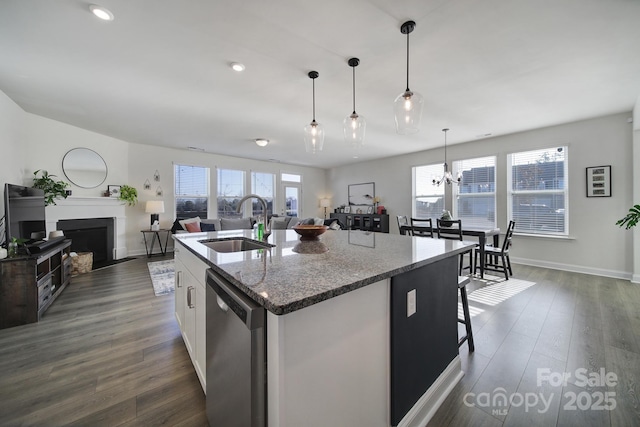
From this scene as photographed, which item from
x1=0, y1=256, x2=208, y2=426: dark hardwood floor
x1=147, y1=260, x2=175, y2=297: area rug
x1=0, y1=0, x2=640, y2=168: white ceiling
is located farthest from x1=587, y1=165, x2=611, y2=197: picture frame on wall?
x1=147, y1=260, x2=175, y2=297: area rug

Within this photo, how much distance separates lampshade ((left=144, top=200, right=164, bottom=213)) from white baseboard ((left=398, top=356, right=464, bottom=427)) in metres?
5.94

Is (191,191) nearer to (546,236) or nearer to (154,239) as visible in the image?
(154,239)

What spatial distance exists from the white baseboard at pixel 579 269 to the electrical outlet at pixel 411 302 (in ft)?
15.3

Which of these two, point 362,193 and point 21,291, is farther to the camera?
point 362,193

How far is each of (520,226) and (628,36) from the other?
351 centimetres

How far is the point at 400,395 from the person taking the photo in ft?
3.78

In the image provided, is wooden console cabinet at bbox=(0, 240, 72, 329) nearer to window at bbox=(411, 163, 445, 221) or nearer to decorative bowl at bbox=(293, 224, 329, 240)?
decorative bowl at bbox=(293, 224, 329, 240)

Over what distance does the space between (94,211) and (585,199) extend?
341 inches

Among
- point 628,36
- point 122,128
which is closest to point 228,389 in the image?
point 628,36

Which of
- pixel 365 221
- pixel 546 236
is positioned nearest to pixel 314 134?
pixel 546 236

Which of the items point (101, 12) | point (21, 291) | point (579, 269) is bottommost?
point (579, 269)

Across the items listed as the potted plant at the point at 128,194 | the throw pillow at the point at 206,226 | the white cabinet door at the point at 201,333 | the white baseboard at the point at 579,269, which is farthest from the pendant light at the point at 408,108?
the potted plant at the point at 128,194

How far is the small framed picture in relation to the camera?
4.86 metres

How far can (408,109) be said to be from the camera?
6.44ft
